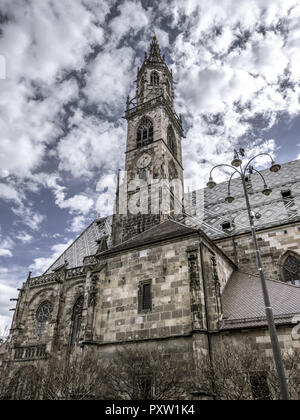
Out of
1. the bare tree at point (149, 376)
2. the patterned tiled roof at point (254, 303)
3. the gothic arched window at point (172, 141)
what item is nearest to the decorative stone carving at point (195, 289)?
the patterned tiled roof at point (254, 303)

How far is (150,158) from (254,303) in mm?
16912

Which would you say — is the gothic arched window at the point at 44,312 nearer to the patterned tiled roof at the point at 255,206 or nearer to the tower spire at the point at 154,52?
the patterned tiled roof at the point at 255,206

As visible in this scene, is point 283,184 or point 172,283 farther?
point 283,184

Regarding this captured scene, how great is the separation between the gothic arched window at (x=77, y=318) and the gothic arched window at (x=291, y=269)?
40.8 ft

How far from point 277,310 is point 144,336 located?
199 inches

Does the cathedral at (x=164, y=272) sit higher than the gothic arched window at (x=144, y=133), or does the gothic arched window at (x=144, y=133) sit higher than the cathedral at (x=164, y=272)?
the gothic arched window at (x=144, y=133)

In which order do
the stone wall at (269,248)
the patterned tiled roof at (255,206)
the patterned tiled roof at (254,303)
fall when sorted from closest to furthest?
the patterned tiled roof at (254,303) → the stone wall at (269,248) → the patterned tiled roof at (255,206)

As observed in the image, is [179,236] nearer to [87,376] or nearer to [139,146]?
[87,376]

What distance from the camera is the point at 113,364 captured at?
1174cm

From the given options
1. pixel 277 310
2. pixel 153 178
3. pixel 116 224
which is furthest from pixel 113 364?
pixel 153 178

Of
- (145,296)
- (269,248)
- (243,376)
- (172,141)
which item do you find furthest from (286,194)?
(243,376)

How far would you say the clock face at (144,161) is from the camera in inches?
1035

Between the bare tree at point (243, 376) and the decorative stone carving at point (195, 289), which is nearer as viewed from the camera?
the bare tree at point (243, 376)

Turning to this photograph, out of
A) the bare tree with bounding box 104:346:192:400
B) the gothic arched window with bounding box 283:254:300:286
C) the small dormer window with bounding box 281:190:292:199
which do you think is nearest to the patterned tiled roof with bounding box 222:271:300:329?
the bare tree with bounding box 104:346:192:400
